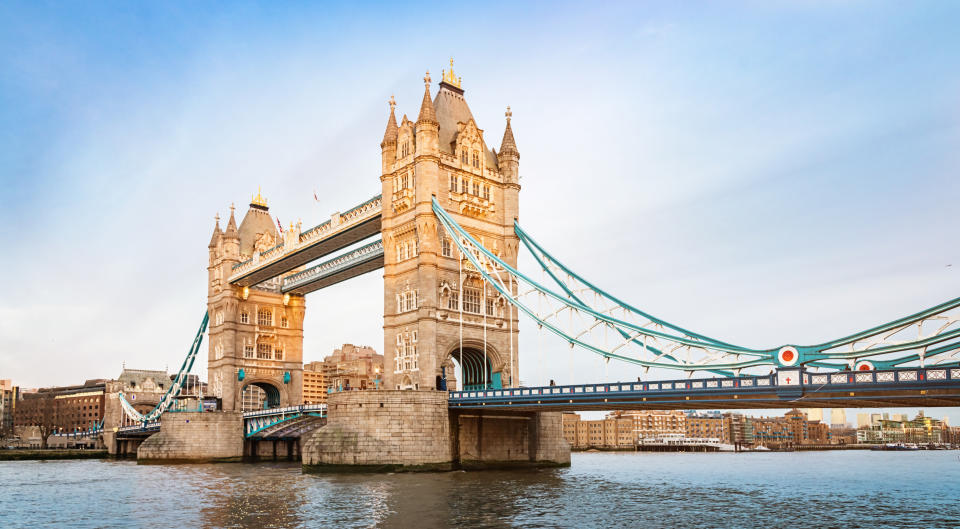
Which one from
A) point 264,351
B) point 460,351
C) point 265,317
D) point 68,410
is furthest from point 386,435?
point 68,410

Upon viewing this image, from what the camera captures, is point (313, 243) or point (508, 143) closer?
point (508, 143)

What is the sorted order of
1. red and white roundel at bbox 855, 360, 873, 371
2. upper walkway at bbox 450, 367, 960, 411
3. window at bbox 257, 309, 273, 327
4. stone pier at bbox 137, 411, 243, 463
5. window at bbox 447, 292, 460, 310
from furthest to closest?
window at bbox 257, 309, 273, 327
stone pier at bbox 137, 411, 243, 463
window at bbox 447, 292, 460, 310
red and white roundel at bbox 855, 360, 873, 371
upper walkway at bbox 450, 367, 960, 411

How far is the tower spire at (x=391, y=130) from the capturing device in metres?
61.8

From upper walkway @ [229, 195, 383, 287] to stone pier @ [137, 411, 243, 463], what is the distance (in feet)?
49.3

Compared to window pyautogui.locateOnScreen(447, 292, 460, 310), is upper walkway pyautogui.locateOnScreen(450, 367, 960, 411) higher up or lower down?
lower down

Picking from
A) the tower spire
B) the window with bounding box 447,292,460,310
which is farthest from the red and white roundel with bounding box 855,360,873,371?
the tower spire

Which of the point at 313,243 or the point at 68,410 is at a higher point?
the point at 313,243

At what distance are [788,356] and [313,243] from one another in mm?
44703

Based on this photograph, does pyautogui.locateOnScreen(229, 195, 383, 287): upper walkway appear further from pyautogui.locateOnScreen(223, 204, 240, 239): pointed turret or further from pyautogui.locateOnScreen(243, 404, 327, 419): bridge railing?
pyautogui.locateOnScreen(243, 404, 327, 419): bridge railing

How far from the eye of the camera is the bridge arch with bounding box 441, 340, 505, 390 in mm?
A: 58625

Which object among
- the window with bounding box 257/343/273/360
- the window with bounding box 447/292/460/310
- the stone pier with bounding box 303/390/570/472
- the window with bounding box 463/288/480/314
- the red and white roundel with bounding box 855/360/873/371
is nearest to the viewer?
the red and white roundel with bounding box 855/360/873/371

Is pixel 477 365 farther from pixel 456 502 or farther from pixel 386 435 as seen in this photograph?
pixel 456 502

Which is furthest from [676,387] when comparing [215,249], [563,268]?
[215,249]

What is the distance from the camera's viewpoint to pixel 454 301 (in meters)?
58.7
